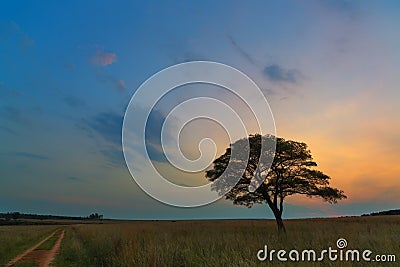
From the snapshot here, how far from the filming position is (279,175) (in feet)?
89.0

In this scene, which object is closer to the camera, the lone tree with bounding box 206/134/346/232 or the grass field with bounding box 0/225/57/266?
the grass field with bounding box 0/225/57/266

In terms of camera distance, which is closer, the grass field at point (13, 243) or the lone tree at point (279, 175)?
the grass field at point (13, 243)

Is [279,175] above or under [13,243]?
above

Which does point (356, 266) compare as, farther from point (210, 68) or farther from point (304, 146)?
point (304, 146)

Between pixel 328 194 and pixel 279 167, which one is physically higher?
pixel 279 167

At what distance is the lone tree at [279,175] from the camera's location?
88.3ft

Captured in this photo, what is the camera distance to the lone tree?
26.9m

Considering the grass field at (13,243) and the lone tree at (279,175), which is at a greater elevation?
the lone tree at (279,175)

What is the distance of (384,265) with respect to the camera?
28.3ft

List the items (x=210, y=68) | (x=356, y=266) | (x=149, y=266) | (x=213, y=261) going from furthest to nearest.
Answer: (x=210, y=68)
(x=149, y=266)
(x=213, y=261)
(x=356, y=266)

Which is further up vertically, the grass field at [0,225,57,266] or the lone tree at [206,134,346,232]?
the lone tree at [206,134,346,232]

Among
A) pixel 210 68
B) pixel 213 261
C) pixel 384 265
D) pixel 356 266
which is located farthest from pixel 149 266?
pixel 210 68

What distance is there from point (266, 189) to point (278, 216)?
7.55 feet

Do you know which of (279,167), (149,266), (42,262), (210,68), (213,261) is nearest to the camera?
(213,261)
